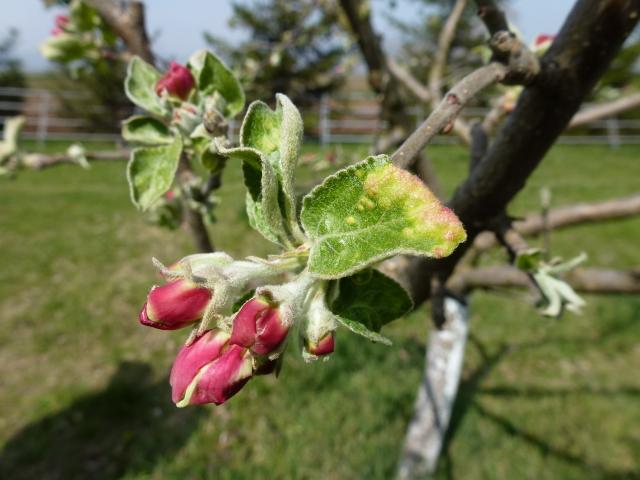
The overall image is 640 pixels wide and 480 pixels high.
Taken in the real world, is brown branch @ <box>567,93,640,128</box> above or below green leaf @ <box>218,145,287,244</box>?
below

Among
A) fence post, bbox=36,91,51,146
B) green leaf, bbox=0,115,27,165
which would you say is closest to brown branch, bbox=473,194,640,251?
green leaf, bbox=0,115,27,165

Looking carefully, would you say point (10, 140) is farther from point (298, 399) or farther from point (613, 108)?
point (298, 399)

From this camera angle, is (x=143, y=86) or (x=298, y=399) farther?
(x=298, y=399)

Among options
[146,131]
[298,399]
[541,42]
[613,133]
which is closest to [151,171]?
[146,131]

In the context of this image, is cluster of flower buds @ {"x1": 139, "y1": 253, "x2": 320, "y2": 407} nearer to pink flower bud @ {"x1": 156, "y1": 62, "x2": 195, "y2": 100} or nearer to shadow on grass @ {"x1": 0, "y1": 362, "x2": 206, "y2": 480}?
pink flower bud @ {"x1": 156, "y1": 62, "x2": 195, "y2": 100}

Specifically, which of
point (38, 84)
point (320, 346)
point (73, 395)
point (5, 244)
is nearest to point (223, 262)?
point (320, 346)
